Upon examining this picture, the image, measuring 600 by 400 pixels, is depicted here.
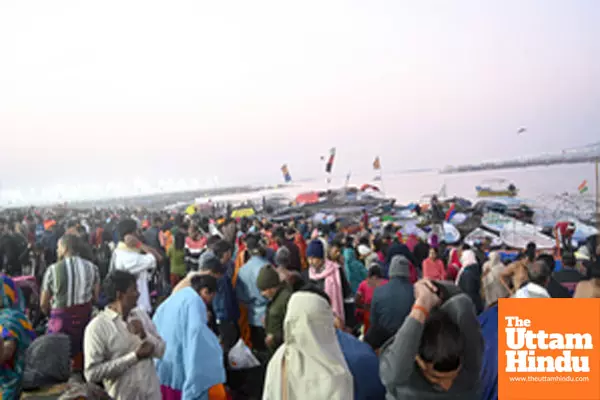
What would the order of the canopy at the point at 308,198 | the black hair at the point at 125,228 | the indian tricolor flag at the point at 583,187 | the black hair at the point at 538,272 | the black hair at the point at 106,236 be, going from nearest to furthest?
the black hair at the point at 538,272
the black hair at the point at 125,228
the black hair at the point at 106,236
the indian tricolor flag at the point at 583,187
the canopy at the point at 308,198

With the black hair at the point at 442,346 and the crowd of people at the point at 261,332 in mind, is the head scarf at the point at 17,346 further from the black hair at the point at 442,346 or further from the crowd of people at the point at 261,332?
the black hair at the point at 442,346

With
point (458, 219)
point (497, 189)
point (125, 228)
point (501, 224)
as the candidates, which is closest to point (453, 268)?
point (125, 228)

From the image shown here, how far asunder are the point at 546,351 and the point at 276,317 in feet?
6.22

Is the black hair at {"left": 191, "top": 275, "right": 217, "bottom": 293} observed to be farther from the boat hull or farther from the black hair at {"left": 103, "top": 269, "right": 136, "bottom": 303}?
the boat hull

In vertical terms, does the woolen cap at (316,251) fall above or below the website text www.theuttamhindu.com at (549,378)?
above

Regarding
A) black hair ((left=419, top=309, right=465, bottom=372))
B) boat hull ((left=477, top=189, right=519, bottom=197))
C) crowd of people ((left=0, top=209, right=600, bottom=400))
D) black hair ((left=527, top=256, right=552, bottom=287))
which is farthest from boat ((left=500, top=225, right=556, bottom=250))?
black hair ((left=419, top=309, right=465, bottom=372))

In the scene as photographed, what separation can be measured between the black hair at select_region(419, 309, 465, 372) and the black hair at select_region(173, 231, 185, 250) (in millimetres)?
6224

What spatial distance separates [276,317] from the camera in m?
3.53

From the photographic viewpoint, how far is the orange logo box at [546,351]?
8.98 ft

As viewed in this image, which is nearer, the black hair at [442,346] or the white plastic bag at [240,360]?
the black hair at [442,346]

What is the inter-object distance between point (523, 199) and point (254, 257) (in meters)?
16.6

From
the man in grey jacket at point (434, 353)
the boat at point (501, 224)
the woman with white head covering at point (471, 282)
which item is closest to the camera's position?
the man in grey jacket at point (434, 353)

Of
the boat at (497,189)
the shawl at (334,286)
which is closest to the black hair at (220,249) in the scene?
the shawl at (334,286)

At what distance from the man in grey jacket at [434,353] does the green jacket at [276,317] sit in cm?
152
